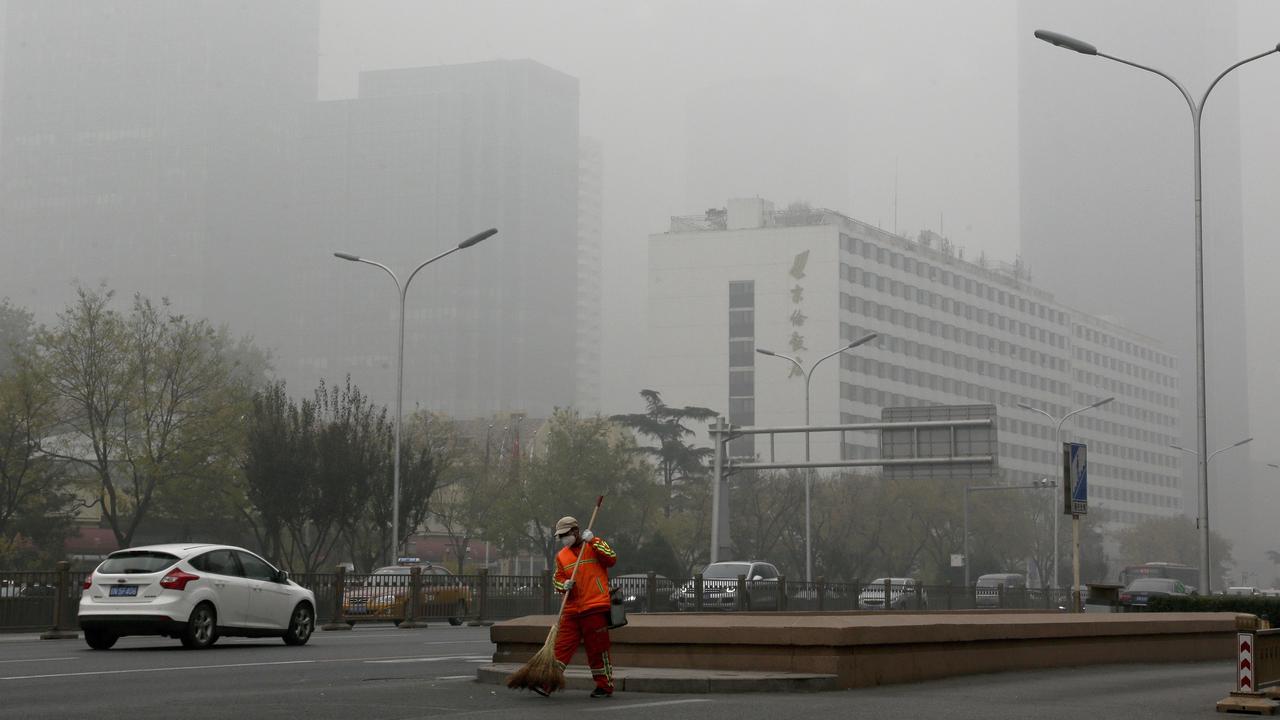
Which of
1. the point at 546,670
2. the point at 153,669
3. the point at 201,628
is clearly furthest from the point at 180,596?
the point at 546,670

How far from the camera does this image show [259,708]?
1216 cm

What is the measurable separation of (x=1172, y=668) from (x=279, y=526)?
41139 mm

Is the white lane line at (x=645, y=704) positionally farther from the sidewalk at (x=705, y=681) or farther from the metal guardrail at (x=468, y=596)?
the metal guardrail at (x=468, y=596)

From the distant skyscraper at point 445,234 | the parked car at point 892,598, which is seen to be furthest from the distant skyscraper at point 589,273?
the parked car at point 892,598

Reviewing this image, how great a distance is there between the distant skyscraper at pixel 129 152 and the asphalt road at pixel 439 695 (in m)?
131

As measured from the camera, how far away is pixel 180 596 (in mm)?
21500

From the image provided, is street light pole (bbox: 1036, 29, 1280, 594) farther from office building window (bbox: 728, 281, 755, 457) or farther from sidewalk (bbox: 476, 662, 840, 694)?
office building window (bbox: 728, 281, 755, 457)

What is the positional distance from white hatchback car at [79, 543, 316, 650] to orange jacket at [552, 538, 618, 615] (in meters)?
10.1

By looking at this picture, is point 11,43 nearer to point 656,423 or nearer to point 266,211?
point 266,211

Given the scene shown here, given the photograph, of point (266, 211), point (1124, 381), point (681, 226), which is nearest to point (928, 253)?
point (681, 226)

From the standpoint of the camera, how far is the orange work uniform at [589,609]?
A: 12969 mm

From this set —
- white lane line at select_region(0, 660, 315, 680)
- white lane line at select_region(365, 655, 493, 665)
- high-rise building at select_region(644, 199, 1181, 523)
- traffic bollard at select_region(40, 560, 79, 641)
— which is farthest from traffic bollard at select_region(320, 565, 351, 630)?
high-rise building at select_region(644, 199, 1181, 523)

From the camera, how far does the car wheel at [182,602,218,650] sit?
2167 cm

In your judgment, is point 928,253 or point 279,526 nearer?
point 279,526
